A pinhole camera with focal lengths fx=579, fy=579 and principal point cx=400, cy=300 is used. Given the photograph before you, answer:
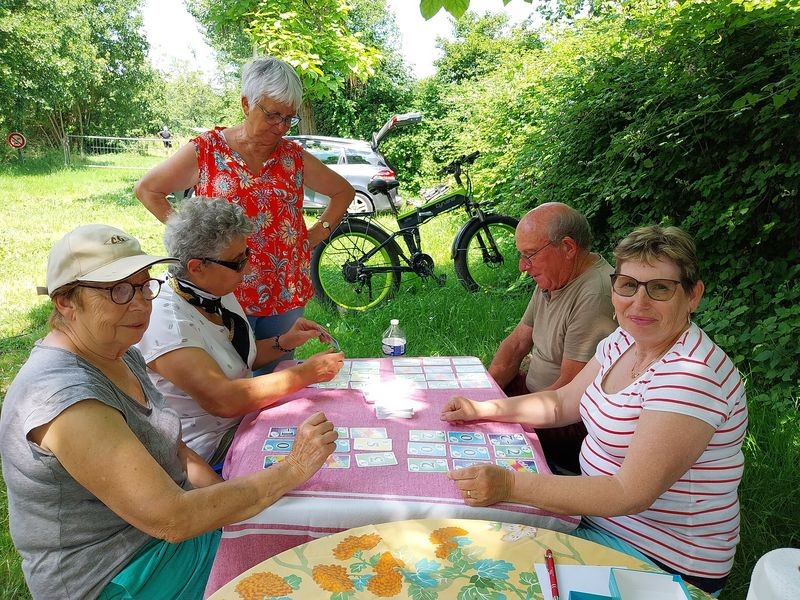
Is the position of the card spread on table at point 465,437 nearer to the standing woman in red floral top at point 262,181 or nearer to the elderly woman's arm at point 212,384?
the elderly woman's arm at point 212,384

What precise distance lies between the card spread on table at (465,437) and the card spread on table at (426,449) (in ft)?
0.19

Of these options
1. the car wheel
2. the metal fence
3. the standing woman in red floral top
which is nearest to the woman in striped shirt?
the standing woman in red floral top

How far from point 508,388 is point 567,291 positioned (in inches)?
28.6

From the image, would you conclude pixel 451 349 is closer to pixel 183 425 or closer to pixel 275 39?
pixel 183 425

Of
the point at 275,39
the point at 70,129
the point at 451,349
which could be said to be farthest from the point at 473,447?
the point at 70,129

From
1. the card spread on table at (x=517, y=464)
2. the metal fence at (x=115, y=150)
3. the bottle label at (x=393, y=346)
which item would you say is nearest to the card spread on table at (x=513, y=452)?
the card spread on table at (x=517, y=464)

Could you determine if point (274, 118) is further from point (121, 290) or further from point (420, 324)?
point (420, 324)

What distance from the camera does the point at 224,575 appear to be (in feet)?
4.69

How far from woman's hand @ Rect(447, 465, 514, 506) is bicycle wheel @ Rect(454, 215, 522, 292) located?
4.19 metres

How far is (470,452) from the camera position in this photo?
66.4 inches

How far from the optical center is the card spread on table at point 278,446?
167 cm

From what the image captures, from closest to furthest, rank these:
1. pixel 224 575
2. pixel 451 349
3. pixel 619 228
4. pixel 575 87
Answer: pixel 224 575
pixel 451 349
pixel 619 228
pixel 575 87

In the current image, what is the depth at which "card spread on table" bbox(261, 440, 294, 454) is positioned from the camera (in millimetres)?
1675

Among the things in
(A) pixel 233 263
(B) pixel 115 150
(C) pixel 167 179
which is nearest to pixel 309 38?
(C) pixel 167 179
